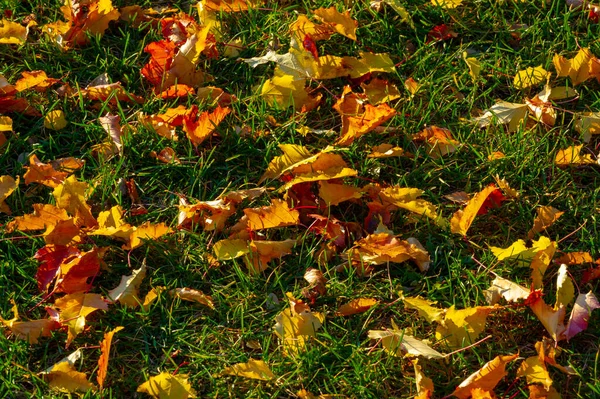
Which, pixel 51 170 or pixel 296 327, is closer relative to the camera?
pixel 296 327

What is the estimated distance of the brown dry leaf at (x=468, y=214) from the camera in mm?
2574

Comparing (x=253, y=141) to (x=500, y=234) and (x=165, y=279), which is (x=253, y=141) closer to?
(x=165, y=279)

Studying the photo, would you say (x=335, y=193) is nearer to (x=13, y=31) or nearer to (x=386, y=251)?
(x=386, y=251)

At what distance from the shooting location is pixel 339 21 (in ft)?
10.4

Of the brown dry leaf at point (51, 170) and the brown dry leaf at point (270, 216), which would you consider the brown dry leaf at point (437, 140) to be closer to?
the brown dry leaf at point (270, 216)

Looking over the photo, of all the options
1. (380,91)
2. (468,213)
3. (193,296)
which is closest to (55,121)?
(193,296)

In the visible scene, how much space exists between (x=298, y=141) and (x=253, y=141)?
16 centimetres

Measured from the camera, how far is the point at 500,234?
2641 millimetres

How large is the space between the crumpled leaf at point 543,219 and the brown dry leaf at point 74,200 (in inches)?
54.8

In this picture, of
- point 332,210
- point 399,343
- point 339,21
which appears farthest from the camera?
point 339,21

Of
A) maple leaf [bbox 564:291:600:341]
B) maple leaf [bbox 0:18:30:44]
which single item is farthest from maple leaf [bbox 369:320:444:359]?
maple leaf [bbox 0:18:30:44]

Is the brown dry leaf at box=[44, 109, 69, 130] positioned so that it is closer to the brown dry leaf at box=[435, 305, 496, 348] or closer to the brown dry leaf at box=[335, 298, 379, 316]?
the brown dry leaf at box=[335, 298, 379, 316]

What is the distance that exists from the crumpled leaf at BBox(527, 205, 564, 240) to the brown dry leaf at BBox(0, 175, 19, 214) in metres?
1.66

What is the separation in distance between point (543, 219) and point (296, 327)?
0.88 metres
